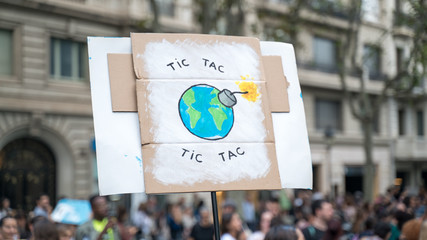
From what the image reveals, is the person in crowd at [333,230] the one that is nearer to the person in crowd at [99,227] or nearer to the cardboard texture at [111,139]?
the person in crowd at [99,227]

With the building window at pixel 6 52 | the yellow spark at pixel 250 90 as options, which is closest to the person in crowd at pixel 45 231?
the yellow spark at pixel 250 90

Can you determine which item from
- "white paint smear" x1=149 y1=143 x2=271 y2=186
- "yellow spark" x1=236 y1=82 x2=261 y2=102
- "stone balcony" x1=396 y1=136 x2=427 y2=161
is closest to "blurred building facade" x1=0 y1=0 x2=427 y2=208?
"yellow spark" x1=236 y1=82 x2=261 y2=102

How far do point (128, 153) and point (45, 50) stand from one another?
1556 cm

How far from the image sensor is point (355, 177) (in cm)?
3069

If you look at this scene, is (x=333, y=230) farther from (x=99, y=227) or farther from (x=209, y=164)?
(x=209, y=164)

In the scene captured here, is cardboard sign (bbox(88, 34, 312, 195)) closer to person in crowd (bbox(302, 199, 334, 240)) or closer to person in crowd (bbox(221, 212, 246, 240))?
person in crowd (bbox(302, 199, 334, 240))

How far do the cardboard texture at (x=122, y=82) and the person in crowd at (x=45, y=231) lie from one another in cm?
210

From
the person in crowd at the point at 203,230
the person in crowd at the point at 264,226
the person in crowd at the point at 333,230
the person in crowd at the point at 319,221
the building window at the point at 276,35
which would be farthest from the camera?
the building window at the point at 276,35

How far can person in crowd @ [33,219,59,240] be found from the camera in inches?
201

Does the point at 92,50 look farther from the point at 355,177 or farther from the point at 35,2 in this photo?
the point at 355,177

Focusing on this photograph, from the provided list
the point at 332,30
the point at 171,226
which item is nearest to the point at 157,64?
the point at 171,226

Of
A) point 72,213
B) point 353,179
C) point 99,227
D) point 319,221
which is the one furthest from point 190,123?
point 353,179

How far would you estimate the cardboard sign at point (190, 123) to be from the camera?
3.44 m

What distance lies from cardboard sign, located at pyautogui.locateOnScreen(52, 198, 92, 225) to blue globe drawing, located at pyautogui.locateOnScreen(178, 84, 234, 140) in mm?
4781
